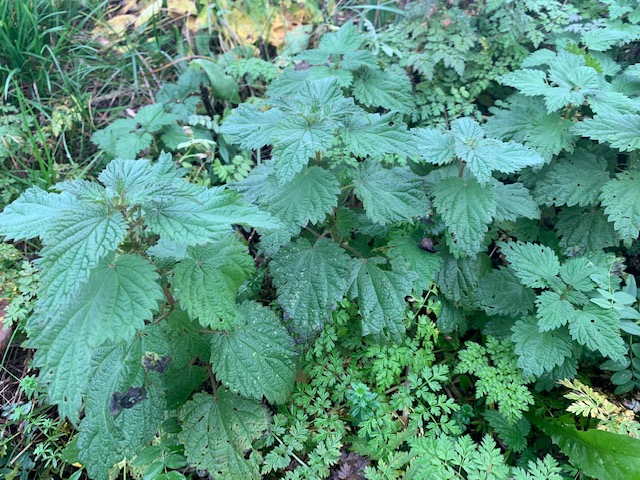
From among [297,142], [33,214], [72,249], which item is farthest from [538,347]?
[33,214]

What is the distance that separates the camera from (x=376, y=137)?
1889 mm

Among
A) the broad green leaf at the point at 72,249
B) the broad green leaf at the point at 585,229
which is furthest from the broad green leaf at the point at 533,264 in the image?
the broad green leaf at the point at 72,249

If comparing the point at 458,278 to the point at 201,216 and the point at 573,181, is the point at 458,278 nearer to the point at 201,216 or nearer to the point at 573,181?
the point at 573,181

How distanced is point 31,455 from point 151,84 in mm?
2628

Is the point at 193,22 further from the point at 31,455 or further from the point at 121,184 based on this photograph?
the point at 31,455

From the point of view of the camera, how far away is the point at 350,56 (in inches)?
102

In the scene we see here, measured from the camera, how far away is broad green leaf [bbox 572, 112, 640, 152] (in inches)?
78.9

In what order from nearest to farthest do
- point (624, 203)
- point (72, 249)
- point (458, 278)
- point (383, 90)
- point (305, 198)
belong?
point (72, 249), point (305, 198), point (624, 203), point (458, 278), point (383, 90)

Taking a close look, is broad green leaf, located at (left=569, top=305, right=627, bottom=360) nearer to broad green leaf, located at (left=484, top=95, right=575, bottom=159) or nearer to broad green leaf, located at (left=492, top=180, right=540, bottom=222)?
broad green leaf, located at (left=492, top=180, right=540, bottom=222)

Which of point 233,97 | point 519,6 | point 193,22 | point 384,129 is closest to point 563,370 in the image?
point 384,129

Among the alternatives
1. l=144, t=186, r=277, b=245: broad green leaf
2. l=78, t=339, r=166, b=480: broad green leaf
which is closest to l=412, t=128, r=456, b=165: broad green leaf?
l=144, t=186, r=277, b=245: broad green leaf

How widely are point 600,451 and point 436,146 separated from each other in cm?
141

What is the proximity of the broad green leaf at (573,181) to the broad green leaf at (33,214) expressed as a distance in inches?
81.2

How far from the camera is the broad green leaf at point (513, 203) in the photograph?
6.92 ft
